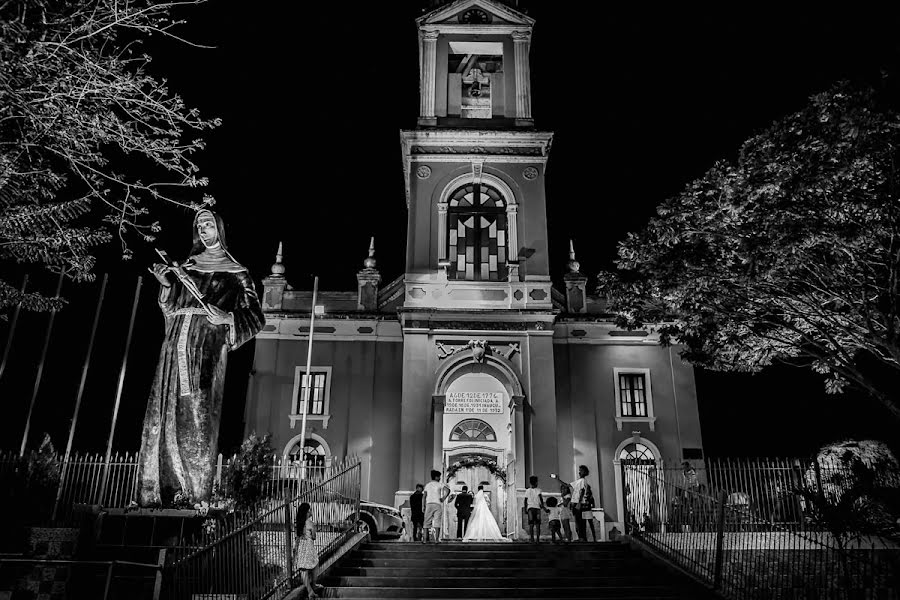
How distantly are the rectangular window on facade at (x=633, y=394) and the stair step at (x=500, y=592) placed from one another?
1473 cm

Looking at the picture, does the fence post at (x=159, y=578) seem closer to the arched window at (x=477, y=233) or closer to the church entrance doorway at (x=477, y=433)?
the church entrance doorway at (x=477, y=433)

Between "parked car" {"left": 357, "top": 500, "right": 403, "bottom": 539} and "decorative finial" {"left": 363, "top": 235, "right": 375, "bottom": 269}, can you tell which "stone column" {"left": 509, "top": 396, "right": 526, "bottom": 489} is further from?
"decorative finial" {"left": 363, "top": 235, "right": 375, "bottom": 269}

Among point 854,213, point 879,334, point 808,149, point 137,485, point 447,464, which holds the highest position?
point 808,149

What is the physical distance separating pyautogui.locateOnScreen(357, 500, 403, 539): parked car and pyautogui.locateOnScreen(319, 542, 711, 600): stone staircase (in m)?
2.60

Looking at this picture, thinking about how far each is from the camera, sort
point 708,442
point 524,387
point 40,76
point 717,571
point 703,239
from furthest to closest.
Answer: point 708,442 < point 524,387 < point 703,239 < point 717,571 < point 40,76

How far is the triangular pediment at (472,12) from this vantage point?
2677cm

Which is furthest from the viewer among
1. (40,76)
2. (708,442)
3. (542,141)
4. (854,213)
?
(708,442)

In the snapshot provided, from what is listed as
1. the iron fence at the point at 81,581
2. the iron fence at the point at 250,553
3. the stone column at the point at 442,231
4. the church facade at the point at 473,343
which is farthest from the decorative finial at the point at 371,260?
the iron fence at the point at 81,581

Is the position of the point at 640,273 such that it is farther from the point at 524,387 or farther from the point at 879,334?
the point at 524,387

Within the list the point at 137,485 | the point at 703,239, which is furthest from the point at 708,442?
the point at 137,485

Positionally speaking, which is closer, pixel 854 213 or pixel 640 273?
pixel 854 213

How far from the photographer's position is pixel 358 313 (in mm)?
25766

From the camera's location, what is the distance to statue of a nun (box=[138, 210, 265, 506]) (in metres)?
8.90

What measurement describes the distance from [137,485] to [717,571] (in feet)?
26.5
